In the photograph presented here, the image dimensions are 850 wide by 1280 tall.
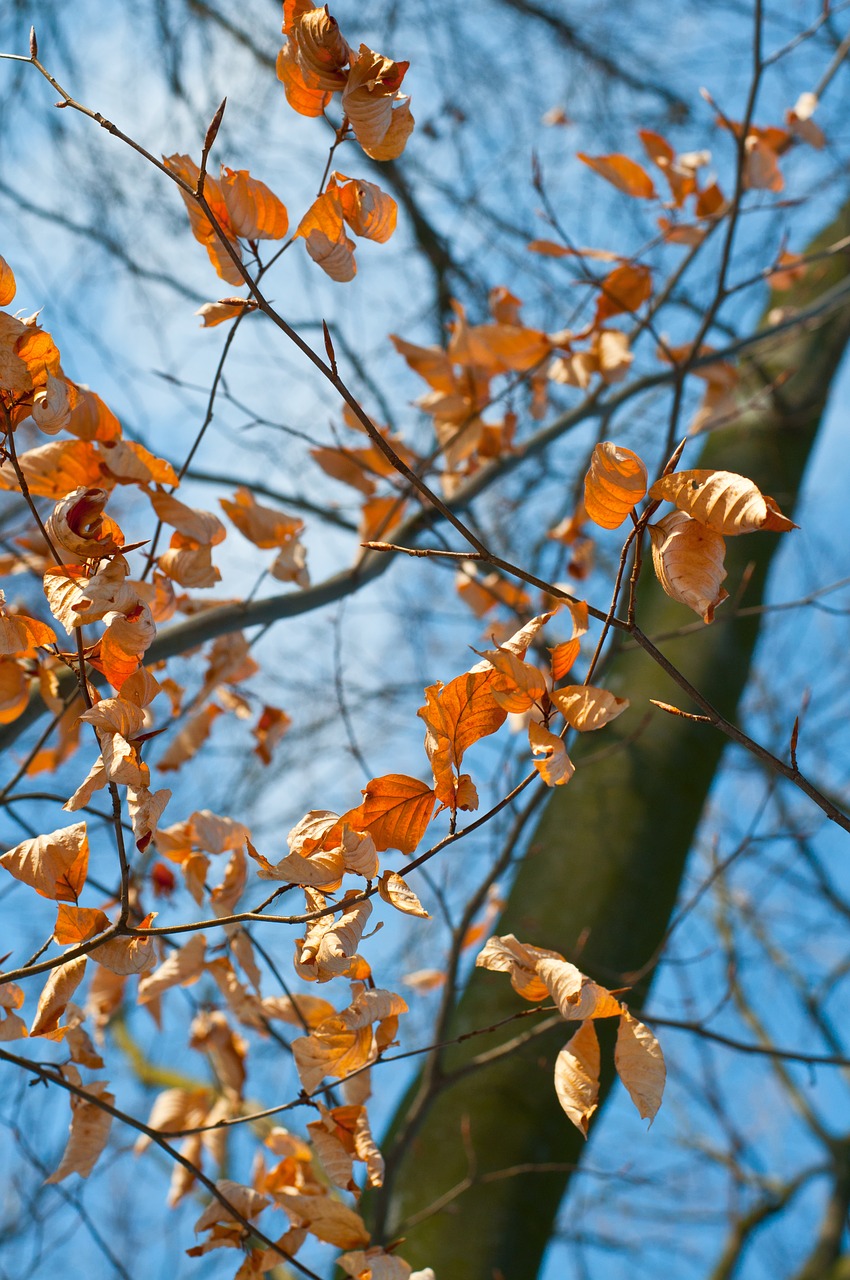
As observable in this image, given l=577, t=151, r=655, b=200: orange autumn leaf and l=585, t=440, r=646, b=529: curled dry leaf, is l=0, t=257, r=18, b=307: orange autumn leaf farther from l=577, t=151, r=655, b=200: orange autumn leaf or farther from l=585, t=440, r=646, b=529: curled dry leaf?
l=577, t=151, r=655, b=200: orange autumn leaf

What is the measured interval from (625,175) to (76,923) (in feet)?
3.27

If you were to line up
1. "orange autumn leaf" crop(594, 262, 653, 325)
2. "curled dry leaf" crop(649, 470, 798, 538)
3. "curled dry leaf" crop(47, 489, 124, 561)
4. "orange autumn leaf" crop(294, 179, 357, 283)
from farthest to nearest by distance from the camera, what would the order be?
1. "orange autumn leaf" crop(594, 262, 653, 325)
2. "orange autumn leaf" crop(294, 179, 357, 283)
3. "curled dry leaf" crop(47, 489, 124, 561)
4. "curled dry leaf" crop(649, 470, 798, 538)

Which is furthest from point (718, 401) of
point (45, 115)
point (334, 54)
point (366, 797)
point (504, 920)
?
point (45, 115)

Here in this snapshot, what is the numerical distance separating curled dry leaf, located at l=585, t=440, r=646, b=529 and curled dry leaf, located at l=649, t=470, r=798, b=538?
0.01 meters

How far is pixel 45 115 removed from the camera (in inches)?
64.8

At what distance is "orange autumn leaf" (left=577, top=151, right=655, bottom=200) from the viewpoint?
105 cm

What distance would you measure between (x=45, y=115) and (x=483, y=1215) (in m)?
1.88

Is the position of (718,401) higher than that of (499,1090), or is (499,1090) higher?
(718,401)

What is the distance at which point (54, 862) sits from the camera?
56 centimetres

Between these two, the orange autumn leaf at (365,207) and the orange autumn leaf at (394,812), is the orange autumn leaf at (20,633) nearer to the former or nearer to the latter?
the orange autumn leaf at (394,812)

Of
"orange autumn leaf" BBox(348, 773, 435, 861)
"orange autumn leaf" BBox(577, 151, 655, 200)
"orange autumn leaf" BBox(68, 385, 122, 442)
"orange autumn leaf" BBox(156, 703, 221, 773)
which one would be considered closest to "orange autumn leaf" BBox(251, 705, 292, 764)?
"orange autumn leaf" BBox(156, 703, 221, 773)

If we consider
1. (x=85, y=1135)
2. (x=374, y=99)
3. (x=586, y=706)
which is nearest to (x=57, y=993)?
(x=85, y=1135)

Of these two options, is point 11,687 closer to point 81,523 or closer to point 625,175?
point 81,523

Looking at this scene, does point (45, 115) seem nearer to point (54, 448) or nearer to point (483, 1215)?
point (54, 448)
